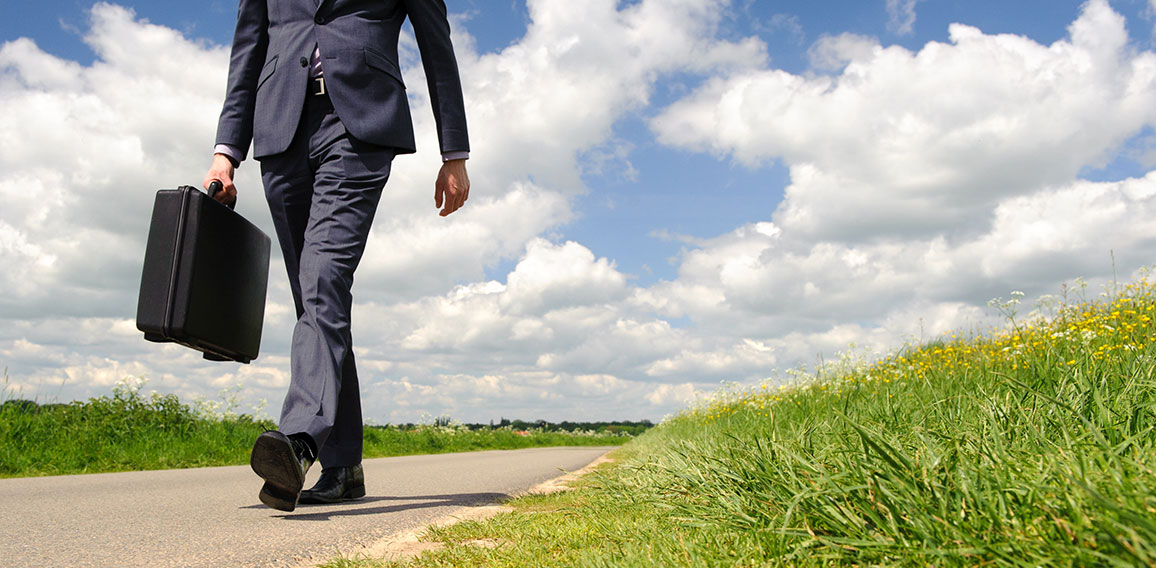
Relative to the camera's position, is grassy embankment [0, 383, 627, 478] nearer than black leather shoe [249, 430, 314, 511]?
No

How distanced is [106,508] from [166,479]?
1.96 meters

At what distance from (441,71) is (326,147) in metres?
0.77

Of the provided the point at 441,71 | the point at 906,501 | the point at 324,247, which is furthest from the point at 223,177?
the point at 906,501

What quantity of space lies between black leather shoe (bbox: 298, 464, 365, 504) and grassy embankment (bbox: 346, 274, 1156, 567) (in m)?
1.10

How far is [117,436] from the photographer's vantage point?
7914mm

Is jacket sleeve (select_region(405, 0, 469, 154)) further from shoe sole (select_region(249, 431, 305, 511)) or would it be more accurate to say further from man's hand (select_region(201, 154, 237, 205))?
shoe sole (select_region(249, 431, 305, 511))

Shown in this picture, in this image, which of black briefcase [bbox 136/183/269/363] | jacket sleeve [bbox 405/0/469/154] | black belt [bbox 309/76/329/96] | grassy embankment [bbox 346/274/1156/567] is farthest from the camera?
jacket sleeve [bbox 405/0/469/154]

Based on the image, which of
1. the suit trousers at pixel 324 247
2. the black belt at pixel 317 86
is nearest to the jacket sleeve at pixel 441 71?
the suit trousers at pixel 324 247

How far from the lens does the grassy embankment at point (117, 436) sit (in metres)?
6.79

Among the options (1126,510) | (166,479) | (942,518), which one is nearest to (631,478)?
(942,518)

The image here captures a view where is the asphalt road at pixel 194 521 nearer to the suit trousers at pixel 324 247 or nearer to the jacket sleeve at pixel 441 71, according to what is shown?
the suit trousers at pixel 324 247

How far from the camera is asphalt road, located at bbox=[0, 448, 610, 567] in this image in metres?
2.43

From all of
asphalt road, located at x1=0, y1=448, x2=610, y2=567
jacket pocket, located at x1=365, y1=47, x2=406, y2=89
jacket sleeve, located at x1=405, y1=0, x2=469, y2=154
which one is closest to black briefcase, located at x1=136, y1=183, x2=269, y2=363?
asphalt road, located at x1=0, y1=448, x2=610, y2=567

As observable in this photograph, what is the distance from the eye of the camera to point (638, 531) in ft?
6.82
